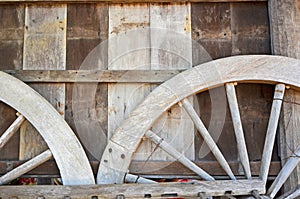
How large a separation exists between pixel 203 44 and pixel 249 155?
2.27 feet

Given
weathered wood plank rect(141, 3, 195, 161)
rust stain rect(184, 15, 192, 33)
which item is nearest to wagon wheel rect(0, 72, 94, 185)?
weathered wood plank rect(141, 3, 195, 161)

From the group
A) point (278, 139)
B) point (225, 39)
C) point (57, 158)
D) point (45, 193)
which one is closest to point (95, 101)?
point (57, 158)

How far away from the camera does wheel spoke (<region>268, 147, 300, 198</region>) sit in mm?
2189

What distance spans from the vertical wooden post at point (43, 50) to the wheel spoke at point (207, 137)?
719 mm

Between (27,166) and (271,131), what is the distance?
1.30 metres

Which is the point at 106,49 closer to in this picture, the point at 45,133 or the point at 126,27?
the point at 126,27

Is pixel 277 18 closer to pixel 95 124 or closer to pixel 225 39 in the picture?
pixel 225 39

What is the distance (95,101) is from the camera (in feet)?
8.02

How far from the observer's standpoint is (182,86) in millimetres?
2295

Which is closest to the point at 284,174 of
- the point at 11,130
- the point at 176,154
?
the point at 176,154

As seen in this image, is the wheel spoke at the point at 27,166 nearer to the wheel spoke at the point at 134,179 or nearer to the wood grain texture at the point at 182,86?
the wood grain texture at the point at 182,86

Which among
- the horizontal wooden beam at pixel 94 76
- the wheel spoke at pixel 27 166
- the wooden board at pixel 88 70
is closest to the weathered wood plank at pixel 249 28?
the horizontal wooden beam at pixel 94 76

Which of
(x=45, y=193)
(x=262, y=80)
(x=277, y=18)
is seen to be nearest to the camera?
(x=45, y=193)

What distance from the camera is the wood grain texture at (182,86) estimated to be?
225 centimetres
